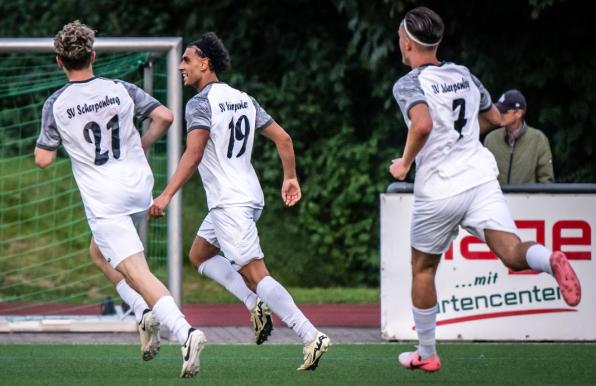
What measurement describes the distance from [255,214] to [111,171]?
1.08 meters

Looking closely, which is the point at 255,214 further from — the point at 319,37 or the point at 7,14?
the point at 7,14

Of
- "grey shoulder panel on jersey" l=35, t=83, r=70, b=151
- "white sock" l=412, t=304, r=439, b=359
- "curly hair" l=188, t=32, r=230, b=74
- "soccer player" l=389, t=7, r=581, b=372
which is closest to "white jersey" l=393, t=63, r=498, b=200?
"soccer player" l=389, t=7, r=581, b=372

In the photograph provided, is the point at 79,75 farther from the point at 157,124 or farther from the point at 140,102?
the point at 157,124

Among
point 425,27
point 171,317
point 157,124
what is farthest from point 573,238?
point 171,317

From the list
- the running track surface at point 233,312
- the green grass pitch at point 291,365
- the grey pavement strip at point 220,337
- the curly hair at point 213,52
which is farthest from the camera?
the running track surface at point 233,312

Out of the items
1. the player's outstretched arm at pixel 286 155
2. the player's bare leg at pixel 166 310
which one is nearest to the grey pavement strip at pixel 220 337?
the player's outstretched arm at pixel 286 155

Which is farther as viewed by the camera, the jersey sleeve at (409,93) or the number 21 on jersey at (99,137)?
the number 21 on jersey at (99,137)

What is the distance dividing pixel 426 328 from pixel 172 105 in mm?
3937

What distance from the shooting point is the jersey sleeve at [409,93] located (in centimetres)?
769

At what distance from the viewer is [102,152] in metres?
8.12

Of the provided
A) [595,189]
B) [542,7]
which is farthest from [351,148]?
[595,189]

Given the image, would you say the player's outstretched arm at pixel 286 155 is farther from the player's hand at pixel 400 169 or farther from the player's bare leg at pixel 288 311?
the player's hand at pixel 400 169

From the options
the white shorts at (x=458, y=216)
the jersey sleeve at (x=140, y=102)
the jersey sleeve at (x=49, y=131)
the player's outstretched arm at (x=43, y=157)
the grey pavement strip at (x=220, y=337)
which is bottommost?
the grey pavement strip at (x=220, y=337)

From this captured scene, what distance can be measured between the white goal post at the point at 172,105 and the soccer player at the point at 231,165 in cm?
242
